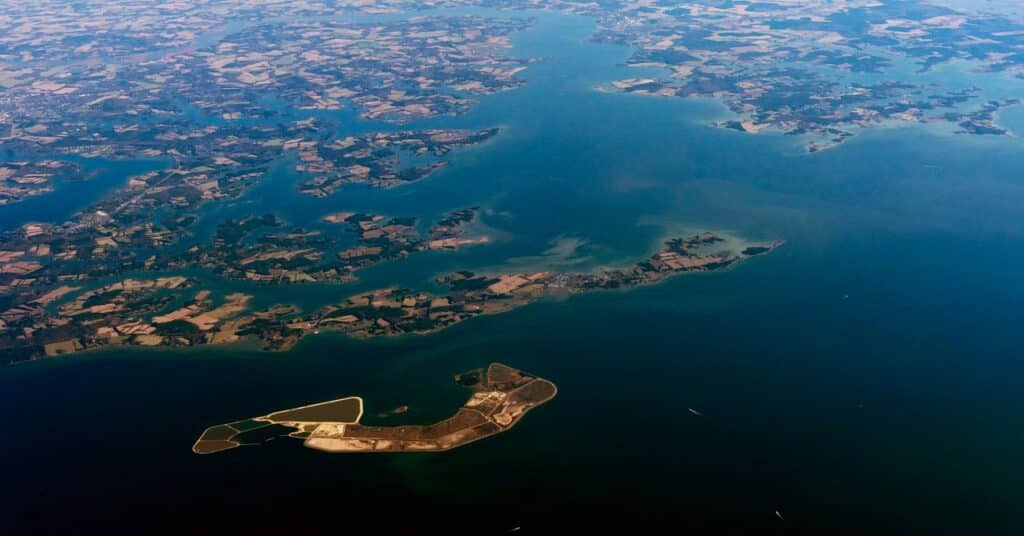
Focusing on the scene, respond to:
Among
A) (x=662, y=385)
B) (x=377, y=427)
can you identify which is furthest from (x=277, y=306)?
(x=662, y=385)

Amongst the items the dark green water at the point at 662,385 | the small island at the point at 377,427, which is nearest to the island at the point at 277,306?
the dark green water at the point at 662,385

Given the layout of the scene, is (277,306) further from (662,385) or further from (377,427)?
(662,385)

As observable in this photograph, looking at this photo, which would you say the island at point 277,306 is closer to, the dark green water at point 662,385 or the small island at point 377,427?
the dark green water at point 662,385

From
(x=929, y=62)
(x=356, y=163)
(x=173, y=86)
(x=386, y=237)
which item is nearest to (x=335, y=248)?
(x=386, y=237)

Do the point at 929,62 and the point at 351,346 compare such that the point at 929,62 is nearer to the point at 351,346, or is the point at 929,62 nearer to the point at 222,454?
the point at 351,346

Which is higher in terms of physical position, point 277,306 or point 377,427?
point 277,306

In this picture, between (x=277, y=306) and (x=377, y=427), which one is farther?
(x=277, y=306)

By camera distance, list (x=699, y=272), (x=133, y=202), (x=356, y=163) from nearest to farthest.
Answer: (x=699, y=272)
(x=133, y=202)
(x=356, y=163)
